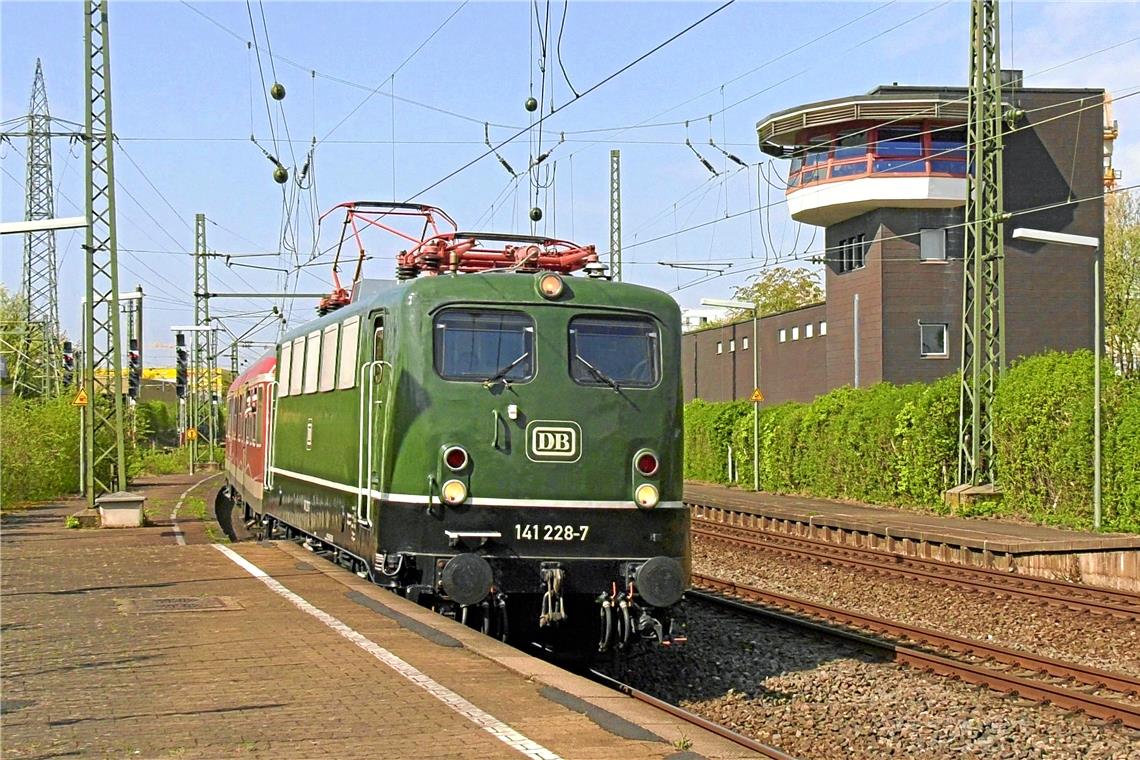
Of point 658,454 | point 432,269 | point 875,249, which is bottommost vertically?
point 658,454

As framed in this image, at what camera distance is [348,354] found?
1311cm

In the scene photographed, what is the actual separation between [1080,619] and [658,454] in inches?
269

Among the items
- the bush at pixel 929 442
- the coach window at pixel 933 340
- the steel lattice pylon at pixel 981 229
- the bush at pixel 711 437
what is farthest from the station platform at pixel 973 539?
the coach window at pixel 933 340

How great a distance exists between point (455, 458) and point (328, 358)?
4.06 m

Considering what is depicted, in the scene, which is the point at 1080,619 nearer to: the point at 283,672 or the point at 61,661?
the point at 283,672

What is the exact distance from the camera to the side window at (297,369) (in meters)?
16.4

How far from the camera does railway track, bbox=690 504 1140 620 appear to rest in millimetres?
16172

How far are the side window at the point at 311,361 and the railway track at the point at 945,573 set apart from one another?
29.8 ft

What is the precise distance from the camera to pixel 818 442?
36.0 metres

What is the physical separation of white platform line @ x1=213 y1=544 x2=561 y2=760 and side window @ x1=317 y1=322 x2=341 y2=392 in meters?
2.29

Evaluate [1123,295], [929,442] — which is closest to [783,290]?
[1123,295]

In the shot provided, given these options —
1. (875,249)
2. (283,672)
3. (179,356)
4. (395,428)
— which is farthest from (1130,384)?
(179,356)

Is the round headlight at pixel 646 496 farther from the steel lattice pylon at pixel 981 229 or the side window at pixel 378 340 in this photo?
the steel lattice pylon at pixel 981 229

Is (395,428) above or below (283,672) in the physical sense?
above
